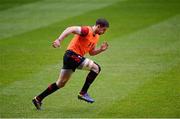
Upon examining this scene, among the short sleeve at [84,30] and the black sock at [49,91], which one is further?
the black sock at [49,91]

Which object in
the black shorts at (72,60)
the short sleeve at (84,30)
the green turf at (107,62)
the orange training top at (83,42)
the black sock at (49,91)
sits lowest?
the green turf at (107,62)

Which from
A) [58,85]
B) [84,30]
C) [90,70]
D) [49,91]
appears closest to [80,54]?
[90,70]

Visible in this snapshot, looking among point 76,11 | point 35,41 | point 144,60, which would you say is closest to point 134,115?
point 144,60

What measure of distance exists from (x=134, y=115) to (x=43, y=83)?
355 centimetres

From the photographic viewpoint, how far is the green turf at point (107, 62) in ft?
43.5

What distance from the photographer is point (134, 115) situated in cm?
1250

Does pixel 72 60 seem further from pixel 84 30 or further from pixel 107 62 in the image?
pixel 107 62

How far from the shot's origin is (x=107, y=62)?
18016 mm

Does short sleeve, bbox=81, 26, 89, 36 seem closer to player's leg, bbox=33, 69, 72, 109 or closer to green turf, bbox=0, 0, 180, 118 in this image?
player's leg, bbox=33, 69, 72, 109

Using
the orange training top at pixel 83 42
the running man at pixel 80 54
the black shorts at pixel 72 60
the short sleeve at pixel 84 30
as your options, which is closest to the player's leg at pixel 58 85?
the running man at pixel 80 54

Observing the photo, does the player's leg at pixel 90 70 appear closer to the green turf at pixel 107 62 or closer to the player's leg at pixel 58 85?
the green turf at pixel 107 62

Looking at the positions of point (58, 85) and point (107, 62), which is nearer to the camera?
point (58, 85)

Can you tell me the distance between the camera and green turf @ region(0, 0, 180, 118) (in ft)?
43.5

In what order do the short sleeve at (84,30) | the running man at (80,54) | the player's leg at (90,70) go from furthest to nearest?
the player's leg at (90,70) < the running man at (80,54) < the short sleeve at (84,30)
